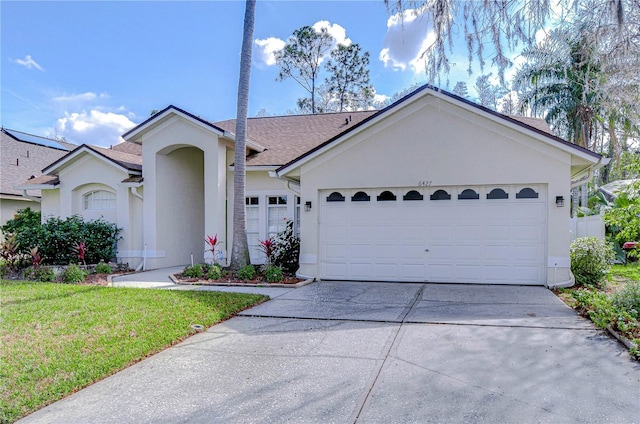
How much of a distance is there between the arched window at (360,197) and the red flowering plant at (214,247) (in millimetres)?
4495

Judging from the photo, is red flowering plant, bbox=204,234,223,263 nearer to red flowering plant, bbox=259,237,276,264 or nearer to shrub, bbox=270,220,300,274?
red flowering plant, bbox=259,237,276,264

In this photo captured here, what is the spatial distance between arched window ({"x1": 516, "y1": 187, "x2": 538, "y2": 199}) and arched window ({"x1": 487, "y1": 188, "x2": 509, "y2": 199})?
11.1 inches

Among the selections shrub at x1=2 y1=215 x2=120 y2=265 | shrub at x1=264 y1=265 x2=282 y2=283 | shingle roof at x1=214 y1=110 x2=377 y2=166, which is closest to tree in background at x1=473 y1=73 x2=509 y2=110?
shrub at x1=264 y1=265 x2=282 y2=283

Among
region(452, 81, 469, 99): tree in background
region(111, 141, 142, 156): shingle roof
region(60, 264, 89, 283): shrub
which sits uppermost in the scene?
region(452, 81, 469, 99): tree in background

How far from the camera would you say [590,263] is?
31.8 ft

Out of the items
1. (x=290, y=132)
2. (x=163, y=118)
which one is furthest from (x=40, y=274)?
(x=290, y=132)

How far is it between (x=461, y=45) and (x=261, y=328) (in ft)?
18.4

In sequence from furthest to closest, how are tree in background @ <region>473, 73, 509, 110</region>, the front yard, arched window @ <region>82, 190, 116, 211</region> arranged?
arched window @ <region>82, 190, 116, 211</region>, tree in background @ <region>473, 73, 509, 110</region>, the front yard

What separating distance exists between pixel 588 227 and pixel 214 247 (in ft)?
46.2

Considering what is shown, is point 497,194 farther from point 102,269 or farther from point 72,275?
point 102,269

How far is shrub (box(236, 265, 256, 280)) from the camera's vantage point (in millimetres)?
10375

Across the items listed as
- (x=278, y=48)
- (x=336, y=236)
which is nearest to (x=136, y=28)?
(x=336, y=236)

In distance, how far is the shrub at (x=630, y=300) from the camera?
591 centimetres

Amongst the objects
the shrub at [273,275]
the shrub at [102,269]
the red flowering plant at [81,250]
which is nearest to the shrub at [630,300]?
the shrub at [273,275]
